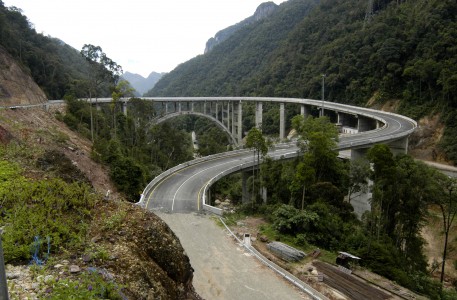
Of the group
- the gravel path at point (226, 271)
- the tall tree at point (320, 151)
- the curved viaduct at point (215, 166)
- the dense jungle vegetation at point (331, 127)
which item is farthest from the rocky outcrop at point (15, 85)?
the tall tree at point (320, 151)

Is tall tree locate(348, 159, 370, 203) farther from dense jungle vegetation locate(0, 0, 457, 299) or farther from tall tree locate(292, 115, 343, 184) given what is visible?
tall tree locate(292, 115, 343, 184)

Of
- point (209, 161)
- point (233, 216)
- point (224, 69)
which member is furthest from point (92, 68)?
point (224, 69)

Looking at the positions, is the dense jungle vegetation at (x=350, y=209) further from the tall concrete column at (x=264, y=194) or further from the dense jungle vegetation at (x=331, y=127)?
the tall concrete column at (x=264, y=194)

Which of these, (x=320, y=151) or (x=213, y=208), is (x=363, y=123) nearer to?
(x=320, y=151)

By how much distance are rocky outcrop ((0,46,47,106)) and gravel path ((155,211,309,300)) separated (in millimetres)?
28243

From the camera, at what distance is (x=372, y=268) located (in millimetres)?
14461

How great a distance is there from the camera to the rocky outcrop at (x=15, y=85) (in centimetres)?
3512

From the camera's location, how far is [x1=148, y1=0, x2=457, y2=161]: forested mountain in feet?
150

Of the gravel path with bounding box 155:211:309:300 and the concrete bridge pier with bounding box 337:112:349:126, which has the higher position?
the concrete bridge pier with bounding box 337:112:349:126

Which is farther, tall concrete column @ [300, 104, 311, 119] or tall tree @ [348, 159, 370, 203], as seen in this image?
tall concrete column @ [300, 104, 311, 119]

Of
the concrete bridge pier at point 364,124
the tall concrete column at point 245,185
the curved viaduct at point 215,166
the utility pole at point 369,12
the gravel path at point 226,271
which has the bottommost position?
the tall concrete column at point 245,185

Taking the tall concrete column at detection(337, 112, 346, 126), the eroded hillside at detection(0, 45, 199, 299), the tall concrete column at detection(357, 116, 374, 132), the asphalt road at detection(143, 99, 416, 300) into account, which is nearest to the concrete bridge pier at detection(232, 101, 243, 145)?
the tall concrete column at detection(337, 112, 346, 126)

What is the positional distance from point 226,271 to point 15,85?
35.3m

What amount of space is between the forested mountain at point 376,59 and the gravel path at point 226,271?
3242cm
